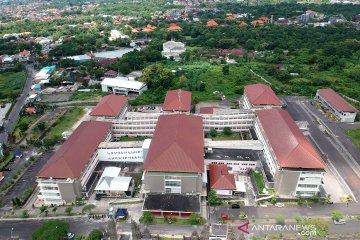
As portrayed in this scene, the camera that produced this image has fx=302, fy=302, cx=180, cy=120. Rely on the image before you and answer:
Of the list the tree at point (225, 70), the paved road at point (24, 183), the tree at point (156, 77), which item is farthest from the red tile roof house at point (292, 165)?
the tree at point (225, 70)

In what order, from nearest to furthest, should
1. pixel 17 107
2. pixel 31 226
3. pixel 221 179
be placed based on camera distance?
pixel 31 226 < pixel 221 179 < pixel 17 107

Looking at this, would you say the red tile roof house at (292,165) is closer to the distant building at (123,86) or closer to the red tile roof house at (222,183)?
the red tile roof house at (222,183)

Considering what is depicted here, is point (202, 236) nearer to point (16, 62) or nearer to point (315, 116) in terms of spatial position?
point (315, 116)

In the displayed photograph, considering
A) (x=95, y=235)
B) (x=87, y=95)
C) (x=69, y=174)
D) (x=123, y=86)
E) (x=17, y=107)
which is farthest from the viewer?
(x=87, y=95)

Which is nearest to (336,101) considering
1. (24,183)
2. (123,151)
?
(123,151)

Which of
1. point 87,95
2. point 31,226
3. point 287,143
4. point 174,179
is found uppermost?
point 287,143

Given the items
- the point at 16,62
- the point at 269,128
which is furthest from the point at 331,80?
the point at 16,62

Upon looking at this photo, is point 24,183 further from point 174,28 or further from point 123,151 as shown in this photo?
point 174,28
